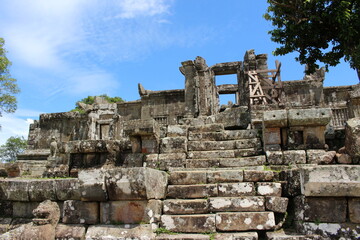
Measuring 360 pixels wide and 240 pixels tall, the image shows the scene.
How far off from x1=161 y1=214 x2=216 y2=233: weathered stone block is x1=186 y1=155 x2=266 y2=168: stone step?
7.37 ft

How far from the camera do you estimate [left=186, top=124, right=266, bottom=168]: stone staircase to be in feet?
20.5

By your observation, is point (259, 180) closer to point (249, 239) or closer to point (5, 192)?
point (249, 239)

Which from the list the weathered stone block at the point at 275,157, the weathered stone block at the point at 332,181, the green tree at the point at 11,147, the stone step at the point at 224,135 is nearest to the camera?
the weathered stone block at the point at 332,181

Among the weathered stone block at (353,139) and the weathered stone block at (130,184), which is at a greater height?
the weathered stone block at (353,139)

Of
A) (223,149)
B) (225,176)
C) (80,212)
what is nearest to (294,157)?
(223,149)

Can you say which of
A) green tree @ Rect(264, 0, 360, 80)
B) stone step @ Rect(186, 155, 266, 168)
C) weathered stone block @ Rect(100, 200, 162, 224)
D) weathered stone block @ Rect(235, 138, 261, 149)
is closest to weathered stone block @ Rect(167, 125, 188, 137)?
stone step @ Rect(186, 155, 266, 168)

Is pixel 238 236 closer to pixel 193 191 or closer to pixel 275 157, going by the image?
pixel 193 191

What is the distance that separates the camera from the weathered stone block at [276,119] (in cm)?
606

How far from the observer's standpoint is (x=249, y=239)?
3658mm

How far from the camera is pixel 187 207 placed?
436cm

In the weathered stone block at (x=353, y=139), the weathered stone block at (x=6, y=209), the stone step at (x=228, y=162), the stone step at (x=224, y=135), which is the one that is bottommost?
the weathered stone block at (x=6, y=209)

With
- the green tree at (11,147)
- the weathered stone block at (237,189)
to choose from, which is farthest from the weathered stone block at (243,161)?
the green tree at (11,147)

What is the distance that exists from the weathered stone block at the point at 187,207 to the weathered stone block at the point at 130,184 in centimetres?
32

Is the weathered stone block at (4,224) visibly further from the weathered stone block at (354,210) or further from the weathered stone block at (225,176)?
the weathered stone block at (354,210)
